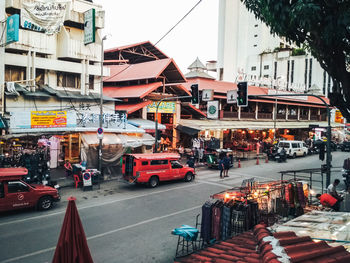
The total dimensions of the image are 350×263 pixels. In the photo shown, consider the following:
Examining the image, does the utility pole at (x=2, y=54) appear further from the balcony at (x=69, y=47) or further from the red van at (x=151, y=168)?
the red van at (x=151, y=168)

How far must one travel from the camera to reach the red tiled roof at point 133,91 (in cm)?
2635

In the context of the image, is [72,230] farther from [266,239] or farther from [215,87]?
[215,87]

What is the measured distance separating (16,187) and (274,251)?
11363 mm

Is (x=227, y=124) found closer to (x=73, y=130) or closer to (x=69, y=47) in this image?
(x=69, y=47)

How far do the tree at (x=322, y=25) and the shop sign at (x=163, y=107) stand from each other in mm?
19821

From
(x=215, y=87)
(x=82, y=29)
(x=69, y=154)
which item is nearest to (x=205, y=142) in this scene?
(x=215, y=87)

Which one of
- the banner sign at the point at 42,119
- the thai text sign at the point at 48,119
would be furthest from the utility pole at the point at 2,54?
the thai text sign at the point at 48,119

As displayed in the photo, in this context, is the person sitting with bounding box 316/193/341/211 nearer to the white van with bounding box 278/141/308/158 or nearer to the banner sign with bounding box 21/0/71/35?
the banner sign with bounding box 21/0/71/35

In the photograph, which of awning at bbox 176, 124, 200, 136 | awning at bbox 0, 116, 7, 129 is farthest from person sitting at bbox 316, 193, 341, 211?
awning at bbox 176, 124, 200, 136

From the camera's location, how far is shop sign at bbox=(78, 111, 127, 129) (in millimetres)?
20328

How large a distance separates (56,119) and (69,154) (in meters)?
5.12

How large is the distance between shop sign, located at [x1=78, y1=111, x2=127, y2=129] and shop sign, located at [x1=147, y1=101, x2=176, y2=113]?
6.69 m

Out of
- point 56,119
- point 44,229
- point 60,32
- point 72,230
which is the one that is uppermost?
point 60,32

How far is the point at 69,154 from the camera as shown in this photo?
2288 centimetres
